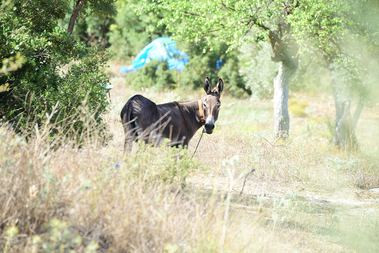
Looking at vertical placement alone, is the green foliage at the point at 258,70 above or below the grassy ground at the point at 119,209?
above

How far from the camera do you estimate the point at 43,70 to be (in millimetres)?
10312

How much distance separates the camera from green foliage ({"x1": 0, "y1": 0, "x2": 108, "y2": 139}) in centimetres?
967

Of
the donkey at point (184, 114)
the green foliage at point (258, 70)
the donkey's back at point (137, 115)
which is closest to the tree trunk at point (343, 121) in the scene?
the donkey at point (184, 114)

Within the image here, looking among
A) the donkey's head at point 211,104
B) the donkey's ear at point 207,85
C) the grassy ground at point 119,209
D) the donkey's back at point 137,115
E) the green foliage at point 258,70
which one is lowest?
the grassy ground at point 119,209

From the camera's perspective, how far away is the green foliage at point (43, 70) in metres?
9.67

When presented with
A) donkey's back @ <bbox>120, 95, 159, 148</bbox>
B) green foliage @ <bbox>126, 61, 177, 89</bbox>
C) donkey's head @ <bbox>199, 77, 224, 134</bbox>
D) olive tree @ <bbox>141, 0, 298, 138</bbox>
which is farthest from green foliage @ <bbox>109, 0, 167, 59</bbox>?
donkey's back @ <bbox>120, 95, 159, 148</bbox>

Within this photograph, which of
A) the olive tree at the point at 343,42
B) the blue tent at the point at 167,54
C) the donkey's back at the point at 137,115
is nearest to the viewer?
the donkey's back at the point at 137,115

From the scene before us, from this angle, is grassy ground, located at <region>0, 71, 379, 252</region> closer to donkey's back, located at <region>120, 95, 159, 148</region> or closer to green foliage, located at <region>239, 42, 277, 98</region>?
donkey's back, located at <region>120, 95, 159, 148</region>

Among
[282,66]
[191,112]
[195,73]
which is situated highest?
[282,66]

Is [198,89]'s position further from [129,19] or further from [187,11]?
[187,11]

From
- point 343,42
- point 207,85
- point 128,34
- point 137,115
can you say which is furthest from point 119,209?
point 128,34

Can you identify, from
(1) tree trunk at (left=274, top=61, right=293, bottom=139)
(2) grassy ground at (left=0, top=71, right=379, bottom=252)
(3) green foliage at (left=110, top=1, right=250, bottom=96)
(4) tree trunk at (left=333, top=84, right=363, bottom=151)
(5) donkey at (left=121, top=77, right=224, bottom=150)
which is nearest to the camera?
(2) grassy ground at (left=0, top=71, right=379, bottom=252)

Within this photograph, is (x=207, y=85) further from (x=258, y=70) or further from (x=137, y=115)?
(x=258, y=70)

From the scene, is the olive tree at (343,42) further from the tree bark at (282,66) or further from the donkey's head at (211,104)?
the donkey's head at (211,104)
